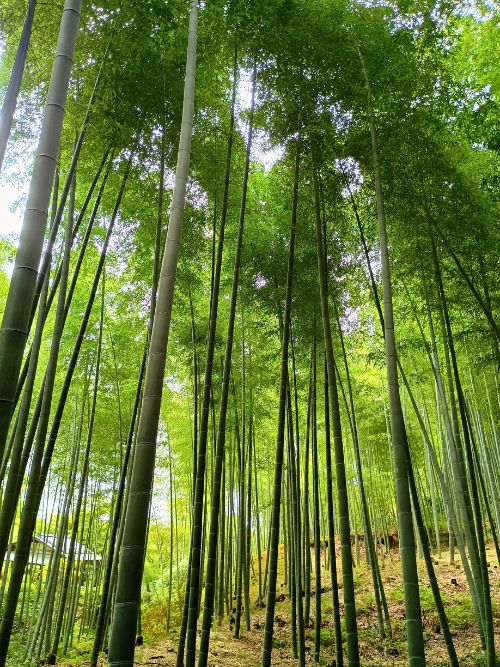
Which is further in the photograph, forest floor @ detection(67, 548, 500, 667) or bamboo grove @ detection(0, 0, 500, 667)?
forest floor @ detection(67, 548, 500, 667)

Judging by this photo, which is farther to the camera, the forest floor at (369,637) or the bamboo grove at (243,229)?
the forest floor at (369,637)

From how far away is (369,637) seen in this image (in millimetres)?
6586

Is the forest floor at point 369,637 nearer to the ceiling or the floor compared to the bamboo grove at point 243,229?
nearer to the floor

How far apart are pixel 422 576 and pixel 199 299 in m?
7.45

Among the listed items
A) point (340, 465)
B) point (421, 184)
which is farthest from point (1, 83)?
point (340, 465)

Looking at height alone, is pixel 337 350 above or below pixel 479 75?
below

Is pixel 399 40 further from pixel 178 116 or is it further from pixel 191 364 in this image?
pixel 191 364

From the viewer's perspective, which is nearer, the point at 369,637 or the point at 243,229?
the point at 243,229

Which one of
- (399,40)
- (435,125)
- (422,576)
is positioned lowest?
(422,576)

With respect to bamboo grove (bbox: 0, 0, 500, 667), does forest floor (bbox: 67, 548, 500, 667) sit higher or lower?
lower

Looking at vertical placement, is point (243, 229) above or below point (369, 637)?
above

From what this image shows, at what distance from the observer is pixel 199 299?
23.5ft

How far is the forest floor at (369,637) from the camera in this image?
574 cm

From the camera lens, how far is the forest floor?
5738 mm
